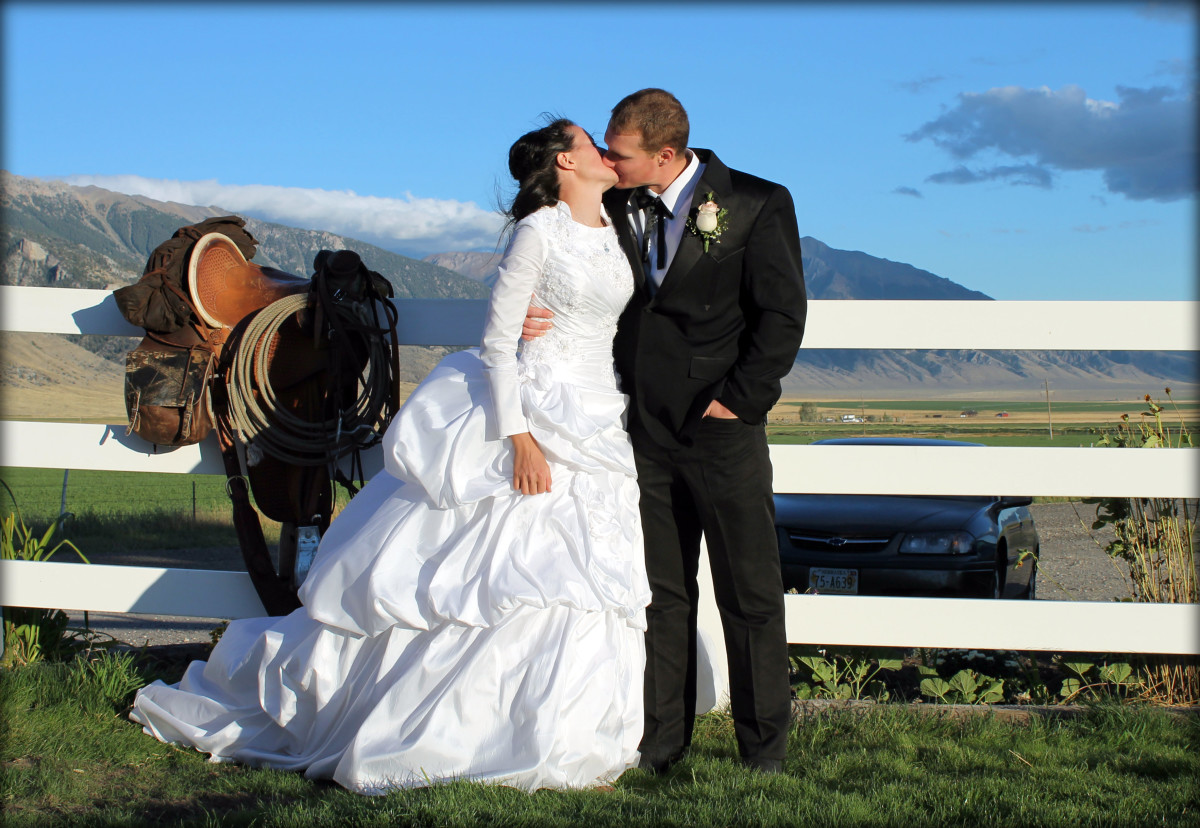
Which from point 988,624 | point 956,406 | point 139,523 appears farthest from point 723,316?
point 956,406

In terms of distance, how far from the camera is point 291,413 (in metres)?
3.61

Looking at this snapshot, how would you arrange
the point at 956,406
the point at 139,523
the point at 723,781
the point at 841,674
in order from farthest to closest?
the point at 956,406
the point at 139,523
the point at 841,674
the point at 723,781

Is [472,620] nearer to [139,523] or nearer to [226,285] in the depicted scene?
[226,285]

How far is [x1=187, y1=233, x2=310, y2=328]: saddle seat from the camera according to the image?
359 centimetres

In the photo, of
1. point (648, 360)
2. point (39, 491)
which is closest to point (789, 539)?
point (648, 360)

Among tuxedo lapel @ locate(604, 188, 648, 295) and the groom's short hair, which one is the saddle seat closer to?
tuxedo lapel @ locate(604, 188, 648, 295)

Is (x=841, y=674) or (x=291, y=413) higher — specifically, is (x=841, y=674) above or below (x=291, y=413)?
below

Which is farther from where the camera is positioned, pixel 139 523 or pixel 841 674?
pixel 139 523

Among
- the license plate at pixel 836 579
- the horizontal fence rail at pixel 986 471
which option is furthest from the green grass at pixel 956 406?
the horizontal fence rail at pixel 986 471

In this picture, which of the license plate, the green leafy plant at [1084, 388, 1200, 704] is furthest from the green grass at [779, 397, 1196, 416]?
the green leafy plant at [1084, 388, 1200, 704]

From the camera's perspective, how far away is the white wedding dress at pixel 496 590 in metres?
2.58

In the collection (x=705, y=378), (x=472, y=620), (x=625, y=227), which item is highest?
(x=625, y=227)

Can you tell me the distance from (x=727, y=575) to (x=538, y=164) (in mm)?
1462

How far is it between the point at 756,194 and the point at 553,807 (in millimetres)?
1866
